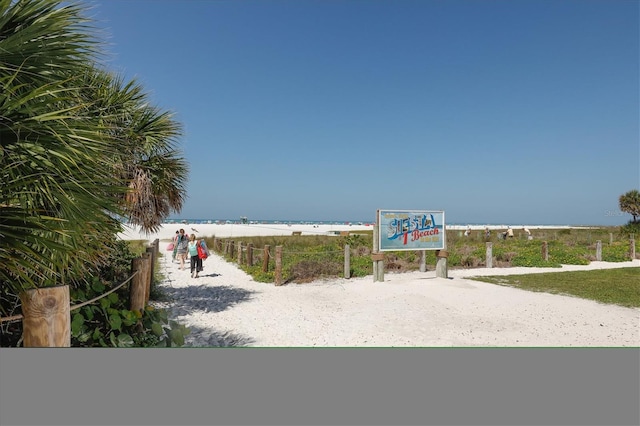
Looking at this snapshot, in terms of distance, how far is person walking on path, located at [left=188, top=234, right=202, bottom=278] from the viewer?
9273 mm

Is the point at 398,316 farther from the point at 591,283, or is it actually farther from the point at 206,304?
the point at 591,283

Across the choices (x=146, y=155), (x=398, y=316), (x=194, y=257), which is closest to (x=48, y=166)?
(x=146, y=155)

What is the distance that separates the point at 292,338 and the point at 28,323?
2909 millimetres

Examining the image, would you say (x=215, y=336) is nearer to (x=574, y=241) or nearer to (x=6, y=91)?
(x=6, y=91)

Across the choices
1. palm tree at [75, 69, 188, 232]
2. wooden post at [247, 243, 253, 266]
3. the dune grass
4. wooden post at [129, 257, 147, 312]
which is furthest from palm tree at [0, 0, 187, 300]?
wooden post at [247, 243, 253, 266]

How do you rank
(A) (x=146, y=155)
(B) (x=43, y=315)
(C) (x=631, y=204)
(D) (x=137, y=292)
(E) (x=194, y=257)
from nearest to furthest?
1. (B) (x=43, y=315)
2. (D) (x=137, y=292)
3. (A) (x=146, y=155)
4. (C) (x=631, y=204)
5. (E) (x=194, y=257)

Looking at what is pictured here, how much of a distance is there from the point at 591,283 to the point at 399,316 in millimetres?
4992

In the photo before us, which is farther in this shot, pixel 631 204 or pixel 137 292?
pixel 631 204

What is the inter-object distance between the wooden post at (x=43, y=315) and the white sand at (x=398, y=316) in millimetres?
2534

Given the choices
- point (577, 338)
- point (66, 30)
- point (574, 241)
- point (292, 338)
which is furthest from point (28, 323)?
point (574, 241)

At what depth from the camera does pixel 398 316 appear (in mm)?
5324

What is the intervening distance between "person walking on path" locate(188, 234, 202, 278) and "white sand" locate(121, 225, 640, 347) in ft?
4.14

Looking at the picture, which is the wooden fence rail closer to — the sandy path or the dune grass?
the sandy path

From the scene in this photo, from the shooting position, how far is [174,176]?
5.00m
